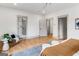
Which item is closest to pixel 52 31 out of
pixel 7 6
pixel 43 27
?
pixel 43 27

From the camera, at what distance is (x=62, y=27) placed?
117 cm

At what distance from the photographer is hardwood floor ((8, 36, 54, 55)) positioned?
112cm

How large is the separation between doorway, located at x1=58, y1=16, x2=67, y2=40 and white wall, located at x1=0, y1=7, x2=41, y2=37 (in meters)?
0.24

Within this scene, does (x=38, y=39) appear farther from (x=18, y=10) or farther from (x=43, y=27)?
(x=18, y=10)

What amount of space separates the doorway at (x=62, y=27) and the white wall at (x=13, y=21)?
24 cm

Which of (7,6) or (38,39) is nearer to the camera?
(7,6)

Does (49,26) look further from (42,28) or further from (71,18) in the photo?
(71,18)

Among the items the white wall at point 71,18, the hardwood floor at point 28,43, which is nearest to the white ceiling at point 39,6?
the white wall at point 71,18

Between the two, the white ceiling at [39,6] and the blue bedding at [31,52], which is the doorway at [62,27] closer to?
the white ceiling at [39,6]

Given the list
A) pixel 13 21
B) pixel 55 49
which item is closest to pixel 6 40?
pixel 13 21

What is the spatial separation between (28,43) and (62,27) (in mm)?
408

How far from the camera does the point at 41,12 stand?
3.80ft

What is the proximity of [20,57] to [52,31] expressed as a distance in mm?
435

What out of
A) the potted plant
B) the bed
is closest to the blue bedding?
the bed
